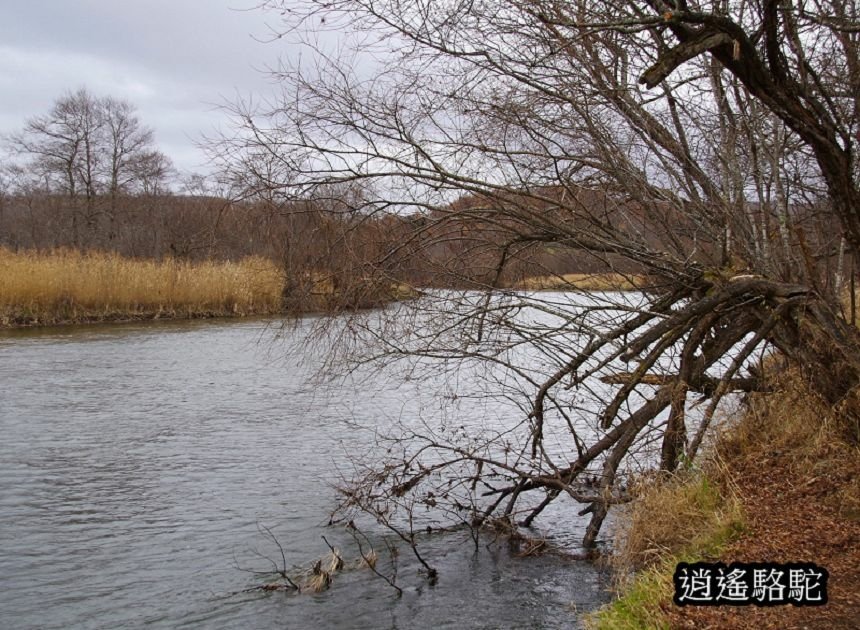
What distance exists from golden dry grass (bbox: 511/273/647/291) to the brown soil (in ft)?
6.12

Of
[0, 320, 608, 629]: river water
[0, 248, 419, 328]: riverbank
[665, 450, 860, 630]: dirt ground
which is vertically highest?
[0, 248, 419, 328]: riverbank

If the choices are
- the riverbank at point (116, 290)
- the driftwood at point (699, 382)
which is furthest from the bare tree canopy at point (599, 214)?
the riverbank at point (116, 290)

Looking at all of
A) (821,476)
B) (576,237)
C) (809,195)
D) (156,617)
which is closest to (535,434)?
(576,237)

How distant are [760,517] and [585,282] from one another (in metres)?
3.06

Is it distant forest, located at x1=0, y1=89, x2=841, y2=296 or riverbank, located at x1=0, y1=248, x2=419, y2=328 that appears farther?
riverbank, located at x1=0, y1=248, x2=419, y2=328

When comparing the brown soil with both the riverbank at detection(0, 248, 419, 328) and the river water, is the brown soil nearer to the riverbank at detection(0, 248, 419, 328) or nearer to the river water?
the river water

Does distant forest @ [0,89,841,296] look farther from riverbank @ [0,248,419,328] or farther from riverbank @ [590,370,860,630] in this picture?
riverbank @ [0,248,419,328]

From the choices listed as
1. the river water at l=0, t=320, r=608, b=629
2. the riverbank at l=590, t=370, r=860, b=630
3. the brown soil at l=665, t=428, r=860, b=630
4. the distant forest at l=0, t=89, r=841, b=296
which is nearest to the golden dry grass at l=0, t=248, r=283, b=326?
the river water at l=0, t=320, r=608, b=629

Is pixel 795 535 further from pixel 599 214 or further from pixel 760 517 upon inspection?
pixel 599 214

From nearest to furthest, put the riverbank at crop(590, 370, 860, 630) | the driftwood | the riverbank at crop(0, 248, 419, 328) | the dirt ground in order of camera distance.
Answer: the dirt ground, the riverbank at crop(590, 370, 860, 630), the driftwood, the riverbank at crop(0, 248, 419, 328)

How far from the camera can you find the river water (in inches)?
231

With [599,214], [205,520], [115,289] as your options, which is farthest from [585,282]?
[115,289]

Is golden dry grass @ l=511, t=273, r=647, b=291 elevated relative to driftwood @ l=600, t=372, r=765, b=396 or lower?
elevated

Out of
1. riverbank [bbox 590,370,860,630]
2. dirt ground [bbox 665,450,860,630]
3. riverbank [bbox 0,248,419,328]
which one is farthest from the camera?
riverbank [bbox 0,248,419,328]
